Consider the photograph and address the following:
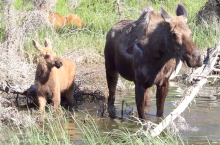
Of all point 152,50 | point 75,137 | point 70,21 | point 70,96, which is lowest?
point 75,137

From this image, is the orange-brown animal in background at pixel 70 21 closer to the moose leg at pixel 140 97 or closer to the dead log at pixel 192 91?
the moose leg at pixel 140 97

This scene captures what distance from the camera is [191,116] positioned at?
9.92m

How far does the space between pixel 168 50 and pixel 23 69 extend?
4.14 m

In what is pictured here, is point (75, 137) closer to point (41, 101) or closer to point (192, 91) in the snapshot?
point (41, 101)

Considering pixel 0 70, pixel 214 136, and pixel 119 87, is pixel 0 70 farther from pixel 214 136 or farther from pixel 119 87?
pixel 214 136

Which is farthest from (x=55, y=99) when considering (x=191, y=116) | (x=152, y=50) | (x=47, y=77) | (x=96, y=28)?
(x=96, y=28)

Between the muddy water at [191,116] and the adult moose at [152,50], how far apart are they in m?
0.53

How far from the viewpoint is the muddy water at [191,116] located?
8.28m

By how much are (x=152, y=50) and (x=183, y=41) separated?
95 centimetres

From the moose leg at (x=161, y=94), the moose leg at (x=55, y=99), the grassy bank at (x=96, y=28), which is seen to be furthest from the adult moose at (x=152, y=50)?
the grassy bank at (x=96, y=28)

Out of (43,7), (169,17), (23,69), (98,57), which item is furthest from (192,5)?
(169,17)

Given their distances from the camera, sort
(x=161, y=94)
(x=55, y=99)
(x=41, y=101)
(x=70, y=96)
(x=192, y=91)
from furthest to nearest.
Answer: (x=70, y=96) < (x=55, y=99) < (x=41, y=101) < (x=161, y=94) < (x=192, y=91)

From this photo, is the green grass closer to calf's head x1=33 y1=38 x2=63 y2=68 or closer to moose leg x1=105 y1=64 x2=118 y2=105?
calf's head x1=33 y1=38 x2=63 y2=68

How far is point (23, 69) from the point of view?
1103 centimetres
